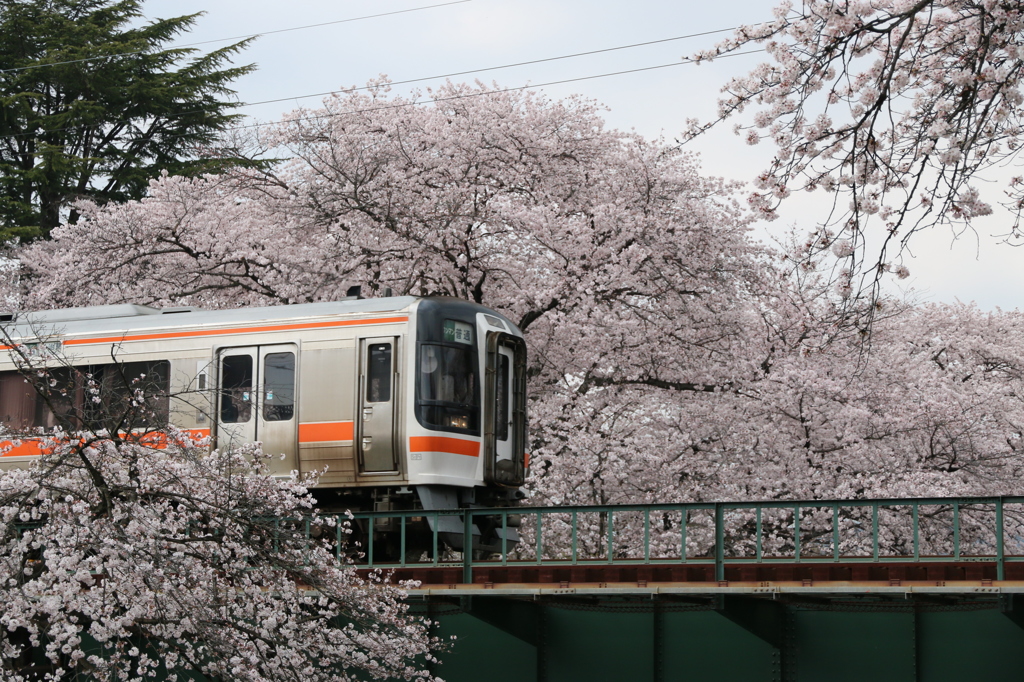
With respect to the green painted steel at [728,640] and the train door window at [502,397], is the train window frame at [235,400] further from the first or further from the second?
the green painted steel at [728,640]

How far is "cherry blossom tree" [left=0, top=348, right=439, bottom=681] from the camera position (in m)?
10.3

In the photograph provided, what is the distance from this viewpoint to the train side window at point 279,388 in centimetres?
1495

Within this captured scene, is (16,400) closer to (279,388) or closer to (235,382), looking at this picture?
(235,382)

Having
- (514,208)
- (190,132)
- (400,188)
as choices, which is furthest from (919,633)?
(190,132)

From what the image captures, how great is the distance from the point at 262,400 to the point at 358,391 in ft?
4.09

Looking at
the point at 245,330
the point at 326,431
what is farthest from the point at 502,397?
the point at 245,330

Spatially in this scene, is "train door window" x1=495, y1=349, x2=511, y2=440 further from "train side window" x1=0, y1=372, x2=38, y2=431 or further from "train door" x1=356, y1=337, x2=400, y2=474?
"train side window" x1=0, y1=372, x2=38, y2=431

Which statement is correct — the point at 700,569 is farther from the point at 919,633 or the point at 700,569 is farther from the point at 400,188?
the point at 400,188

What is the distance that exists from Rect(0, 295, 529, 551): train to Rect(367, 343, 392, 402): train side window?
15mm

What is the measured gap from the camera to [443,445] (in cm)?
1458

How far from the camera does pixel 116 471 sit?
430 inches

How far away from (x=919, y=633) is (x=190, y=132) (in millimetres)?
29249

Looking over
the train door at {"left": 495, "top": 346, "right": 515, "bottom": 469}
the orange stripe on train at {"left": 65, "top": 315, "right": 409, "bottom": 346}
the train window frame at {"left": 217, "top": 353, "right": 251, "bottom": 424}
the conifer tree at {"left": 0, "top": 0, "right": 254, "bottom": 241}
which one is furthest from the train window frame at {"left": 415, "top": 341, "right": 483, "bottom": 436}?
the conifer tree at {"left": 0, "top": 0, "right": 254, "bottom": 241}

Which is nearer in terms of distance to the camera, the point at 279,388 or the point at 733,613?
the point at 733,613
